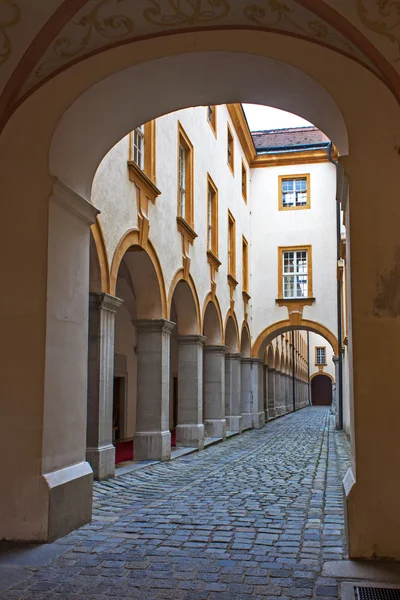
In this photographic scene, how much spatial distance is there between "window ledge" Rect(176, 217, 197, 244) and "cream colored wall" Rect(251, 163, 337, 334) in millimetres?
11530

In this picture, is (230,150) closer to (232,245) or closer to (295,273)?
(232,245)

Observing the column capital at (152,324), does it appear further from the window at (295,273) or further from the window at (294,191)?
the window at (294,191)

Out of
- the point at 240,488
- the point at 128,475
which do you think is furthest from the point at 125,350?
the point at 240,488

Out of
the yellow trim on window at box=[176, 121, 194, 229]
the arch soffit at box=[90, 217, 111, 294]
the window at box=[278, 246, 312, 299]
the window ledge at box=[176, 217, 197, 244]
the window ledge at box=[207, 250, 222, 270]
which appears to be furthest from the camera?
the window at box=[278, 246, 312, 299]

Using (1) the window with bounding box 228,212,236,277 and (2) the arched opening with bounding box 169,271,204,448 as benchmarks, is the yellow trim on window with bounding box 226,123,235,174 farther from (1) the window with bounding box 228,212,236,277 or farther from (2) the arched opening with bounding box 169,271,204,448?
(2) the arched opening with bounding box 169,271,204,448

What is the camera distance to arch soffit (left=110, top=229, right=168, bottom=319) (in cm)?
1084

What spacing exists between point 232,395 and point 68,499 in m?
16.7

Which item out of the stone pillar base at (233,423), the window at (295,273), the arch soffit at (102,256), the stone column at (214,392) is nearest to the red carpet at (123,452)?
the stone column at (214,392)

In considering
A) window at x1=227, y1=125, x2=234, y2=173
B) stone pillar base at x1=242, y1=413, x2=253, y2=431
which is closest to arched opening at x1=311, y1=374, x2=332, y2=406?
stone pillar base at x1=242, y1=413, x2=253, y2=431

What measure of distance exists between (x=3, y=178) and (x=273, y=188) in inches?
918

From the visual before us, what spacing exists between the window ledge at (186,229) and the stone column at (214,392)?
431 centimetres

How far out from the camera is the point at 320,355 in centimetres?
7262

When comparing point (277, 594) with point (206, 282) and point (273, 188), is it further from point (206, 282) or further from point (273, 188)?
point (273, 188)

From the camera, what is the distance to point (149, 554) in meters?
5.56
